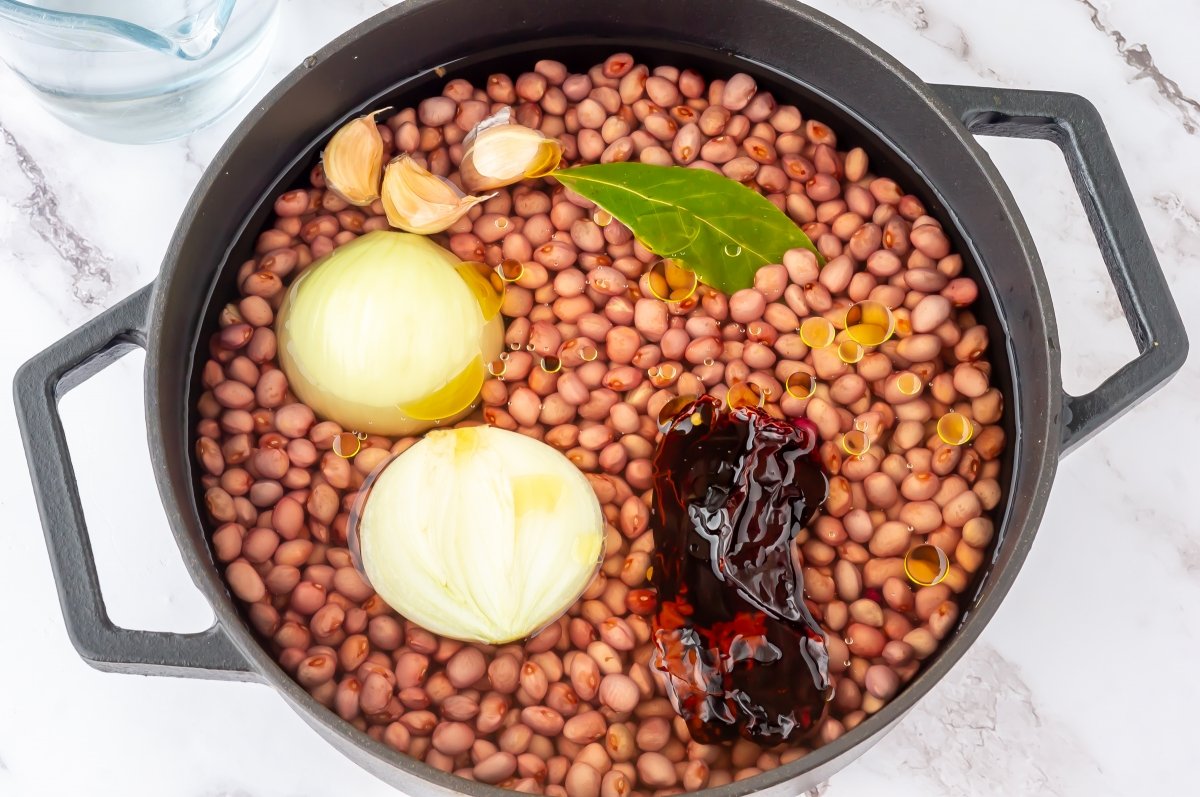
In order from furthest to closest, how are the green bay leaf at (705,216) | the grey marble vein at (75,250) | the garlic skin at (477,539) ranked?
1. the grey marble vein at (75,250)
2. the green bay leaf at (705,216)
3. the garlic skin at (477,539)

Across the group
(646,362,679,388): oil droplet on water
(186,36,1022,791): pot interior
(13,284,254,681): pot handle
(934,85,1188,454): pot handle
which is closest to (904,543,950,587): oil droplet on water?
(186,36,1022,791): pot interior

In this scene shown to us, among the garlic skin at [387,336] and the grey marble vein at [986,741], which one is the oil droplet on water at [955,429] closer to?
the grey marble vein at [986,741]

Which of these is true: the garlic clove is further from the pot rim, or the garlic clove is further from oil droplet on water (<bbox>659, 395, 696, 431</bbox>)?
oil droplet on water (<bbox>659, 395, 696, 431</bbox>)

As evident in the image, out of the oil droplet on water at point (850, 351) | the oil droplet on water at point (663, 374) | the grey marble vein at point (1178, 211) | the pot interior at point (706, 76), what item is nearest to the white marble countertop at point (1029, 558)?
the grey marble vein at point (1178, 211)

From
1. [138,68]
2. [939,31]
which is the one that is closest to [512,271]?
[138,68]

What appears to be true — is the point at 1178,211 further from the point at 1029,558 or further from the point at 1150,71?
the point at 1029,558

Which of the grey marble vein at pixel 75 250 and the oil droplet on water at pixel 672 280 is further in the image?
the grey marble vein at pixel 75 250
